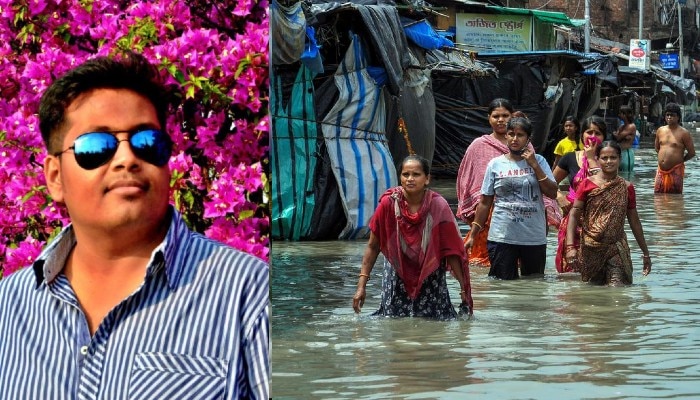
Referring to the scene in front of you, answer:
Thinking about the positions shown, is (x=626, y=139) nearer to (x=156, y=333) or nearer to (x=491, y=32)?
(x=491, y=32)

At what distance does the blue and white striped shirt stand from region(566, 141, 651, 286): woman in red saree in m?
4.77

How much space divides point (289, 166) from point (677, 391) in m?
1.59

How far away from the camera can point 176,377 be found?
5.57ft

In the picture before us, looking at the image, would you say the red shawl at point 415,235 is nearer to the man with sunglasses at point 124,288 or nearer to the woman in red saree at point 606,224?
the woman in red saree at point 606,224

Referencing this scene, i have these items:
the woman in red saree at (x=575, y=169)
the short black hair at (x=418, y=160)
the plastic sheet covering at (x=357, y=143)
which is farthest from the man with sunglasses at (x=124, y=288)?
the woman in red saree at (x=575, y=169)

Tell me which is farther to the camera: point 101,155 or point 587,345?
point 587,345

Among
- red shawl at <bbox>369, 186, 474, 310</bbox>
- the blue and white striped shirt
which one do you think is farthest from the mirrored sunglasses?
red shawl at <bbox>369, 186, 474, 310</bbox>

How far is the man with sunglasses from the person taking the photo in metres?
1.70

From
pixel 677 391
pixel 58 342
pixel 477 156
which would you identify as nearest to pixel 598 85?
pixel 477 156

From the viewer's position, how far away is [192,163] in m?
2.34

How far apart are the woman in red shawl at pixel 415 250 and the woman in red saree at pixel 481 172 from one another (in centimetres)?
100

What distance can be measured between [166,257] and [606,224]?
5.02m

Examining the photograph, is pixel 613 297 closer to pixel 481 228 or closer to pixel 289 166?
pixel 481 228

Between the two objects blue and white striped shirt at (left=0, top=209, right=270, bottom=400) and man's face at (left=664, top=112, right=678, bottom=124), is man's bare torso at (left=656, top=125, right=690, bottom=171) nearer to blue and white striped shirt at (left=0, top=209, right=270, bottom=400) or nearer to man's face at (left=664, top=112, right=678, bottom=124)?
man's face at (left=664, top=112, right=678, bottom=124)
